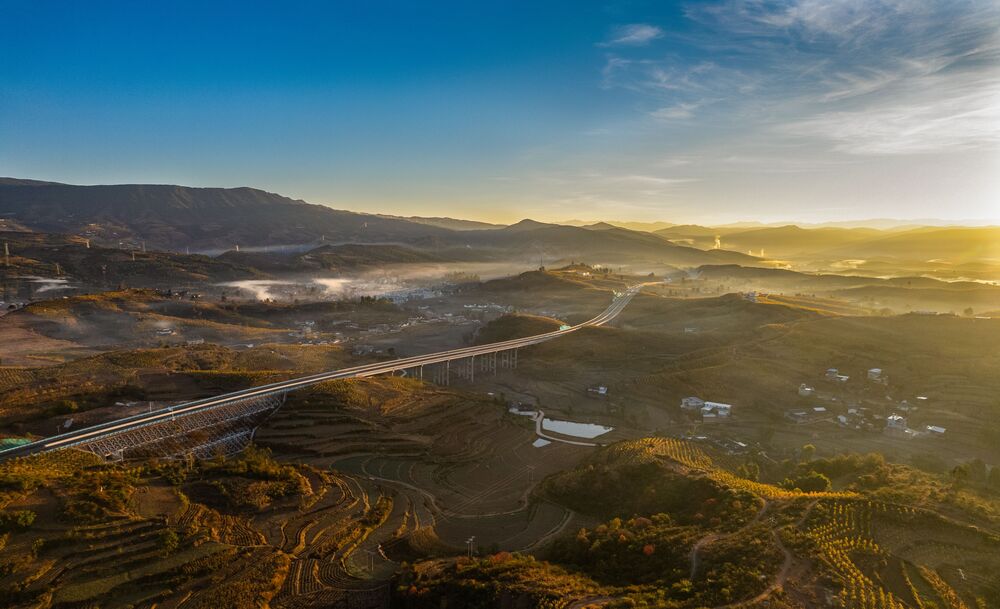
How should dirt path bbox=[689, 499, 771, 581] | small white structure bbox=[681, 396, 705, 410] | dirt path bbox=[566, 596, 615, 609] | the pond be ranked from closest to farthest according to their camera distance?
dirt path bbox=[566, 596, 615, 609]
dirt path bbox=[689, 499, 771, 581]
the pond
small white structure bbox=[681, 396, 705, 410]

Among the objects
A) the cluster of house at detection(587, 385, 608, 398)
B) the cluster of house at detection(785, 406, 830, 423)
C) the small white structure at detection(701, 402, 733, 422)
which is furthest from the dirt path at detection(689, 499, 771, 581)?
the cluster of house at detection(587, 385, 608, 398)

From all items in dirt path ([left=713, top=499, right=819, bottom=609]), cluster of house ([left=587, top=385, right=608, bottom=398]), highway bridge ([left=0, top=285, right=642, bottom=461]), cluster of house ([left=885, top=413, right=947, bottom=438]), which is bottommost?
cluster of house ([left=587, top=385, right=608, bottom=398])

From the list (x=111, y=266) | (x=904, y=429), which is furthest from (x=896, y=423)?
(x=111, y=266)

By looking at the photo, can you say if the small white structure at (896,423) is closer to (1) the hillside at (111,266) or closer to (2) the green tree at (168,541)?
(2) the green tree at (168,541)

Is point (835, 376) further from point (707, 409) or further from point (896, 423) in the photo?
point (707, 409)

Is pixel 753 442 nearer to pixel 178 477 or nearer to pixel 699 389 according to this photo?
Result: pixel 699 389

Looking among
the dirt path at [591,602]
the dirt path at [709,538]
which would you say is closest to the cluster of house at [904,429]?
the dirt path at [709,538]

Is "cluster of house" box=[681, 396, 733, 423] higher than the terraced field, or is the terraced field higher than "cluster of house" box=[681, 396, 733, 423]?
the terraced field

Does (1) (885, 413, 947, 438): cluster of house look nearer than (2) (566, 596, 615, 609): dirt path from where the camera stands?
No

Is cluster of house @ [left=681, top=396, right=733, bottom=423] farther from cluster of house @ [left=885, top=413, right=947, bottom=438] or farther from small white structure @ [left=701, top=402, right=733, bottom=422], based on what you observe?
cluster of house @ [left=885, top=413, right=947, bottom=438]
